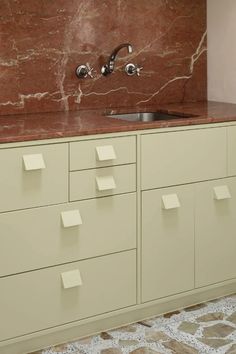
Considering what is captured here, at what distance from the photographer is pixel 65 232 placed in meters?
2.93

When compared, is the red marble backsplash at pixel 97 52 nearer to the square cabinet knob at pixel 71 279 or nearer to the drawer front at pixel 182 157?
the drawer front at pixel 182 157

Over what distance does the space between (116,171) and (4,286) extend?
0.69 metres

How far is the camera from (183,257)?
10.9 ft

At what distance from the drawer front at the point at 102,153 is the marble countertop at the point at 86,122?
47 mm

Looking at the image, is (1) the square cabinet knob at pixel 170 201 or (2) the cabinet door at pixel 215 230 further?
(2) the cabinet door at pixel 215 230

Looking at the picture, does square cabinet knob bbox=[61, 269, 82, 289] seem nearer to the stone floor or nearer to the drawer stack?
the drawer stack

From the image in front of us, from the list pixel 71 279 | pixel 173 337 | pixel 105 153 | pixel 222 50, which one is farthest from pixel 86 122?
pixel 222 50

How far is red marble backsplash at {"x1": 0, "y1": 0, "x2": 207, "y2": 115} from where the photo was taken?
3463mm

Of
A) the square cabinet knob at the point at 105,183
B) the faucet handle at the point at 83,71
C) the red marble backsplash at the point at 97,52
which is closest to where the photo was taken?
the square cabinet knob at the point at 105,183

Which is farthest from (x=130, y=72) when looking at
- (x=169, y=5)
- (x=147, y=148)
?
(x=147, y=148)

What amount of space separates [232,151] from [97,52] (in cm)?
91

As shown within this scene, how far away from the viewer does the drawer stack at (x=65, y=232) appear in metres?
2.80

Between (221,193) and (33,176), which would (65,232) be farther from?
(221,193)

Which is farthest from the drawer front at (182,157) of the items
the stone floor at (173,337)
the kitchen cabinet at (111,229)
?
the stone floor at (173,337)
